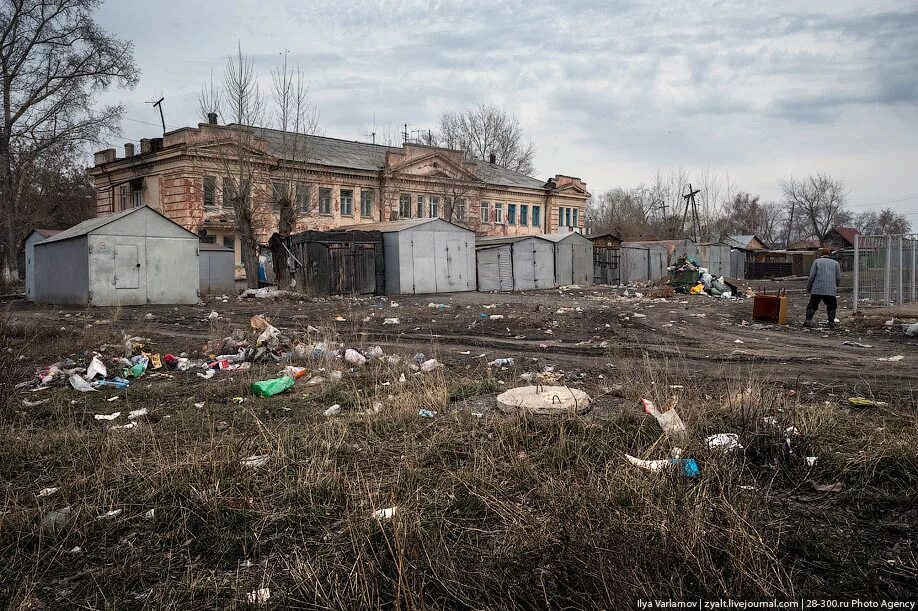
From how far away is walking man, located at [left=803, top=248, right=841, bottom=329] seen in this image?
40.4 feet

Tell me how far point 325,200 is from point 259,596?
33159mm

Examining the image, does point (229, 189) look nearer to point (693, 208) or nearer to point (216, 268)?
point (216, 268)

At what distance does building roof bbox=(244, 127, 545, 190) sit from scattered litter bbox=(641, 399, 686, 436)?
27.7 metres

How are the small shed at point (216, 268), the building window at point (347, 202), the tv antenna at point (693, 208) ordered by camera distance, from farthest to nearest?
the tv antenna at point (693, 208), the building window at point (347, 202), the small shed at point (216, 268)

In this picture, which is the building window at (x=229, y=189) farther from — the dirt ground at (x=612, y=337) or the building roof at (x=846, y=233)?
the building roof at (x=846, y=233)

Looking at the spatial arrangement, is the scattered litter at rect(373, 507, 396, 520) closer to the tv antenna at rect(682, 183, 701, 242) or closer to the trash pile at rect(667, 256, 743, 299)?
the trash pile at rect(667, 256, 743, 299)

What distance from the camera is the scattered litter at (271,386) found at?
6.51 m

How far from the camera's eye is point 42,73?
26.5 meters

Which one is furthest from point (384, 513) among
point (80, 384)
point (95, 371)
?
point (95, 371)

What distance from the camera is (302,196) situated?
87.1ft

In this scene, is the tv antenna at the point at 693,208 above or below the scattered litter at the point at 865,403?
above

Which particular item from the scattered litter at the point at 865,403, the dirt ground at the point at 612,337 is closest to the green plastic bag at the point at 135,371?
the dirt ground at the point at 612,337

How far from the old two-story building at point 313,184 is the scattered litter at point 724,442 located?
73.5 ft

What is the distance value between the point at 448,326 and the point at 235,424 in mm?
7875
